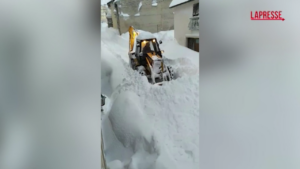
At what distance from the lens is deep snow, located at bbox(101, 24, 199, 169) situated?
108 centimetres

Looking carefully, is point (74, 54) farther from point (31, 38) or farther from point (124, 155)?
point (124, 155)

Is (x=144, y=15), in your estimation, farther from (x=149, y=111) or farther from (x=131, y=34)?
(x=149, y=111)

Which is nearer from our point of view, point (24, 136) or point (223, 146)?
point (24, 136)

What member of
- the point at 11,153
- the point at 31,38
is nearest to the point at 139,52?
the point at 31,38

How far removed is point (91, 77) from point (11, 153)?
406 mm

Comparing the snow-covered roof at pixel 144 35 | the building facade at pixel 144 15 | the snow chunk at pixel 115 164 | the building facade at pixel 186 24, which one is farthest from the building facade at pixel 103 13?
the snow chunk at pixel 115 164

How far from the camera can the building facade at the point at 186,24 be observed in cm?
112

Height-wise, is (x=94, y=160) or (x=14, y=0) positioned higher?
(x=14, y=0)

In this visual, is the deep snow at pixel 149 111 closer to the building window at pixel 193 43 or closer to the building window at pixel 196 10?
the building window at pixel 193 43

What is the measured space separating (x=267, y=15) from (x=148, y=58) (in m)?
0.55

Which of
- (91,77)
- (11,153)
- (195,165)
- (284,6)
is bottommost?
(195,165)

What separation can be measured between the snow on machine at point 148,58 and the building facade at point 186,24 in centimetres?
10

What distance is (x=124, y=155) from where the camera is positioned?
3.55 feet

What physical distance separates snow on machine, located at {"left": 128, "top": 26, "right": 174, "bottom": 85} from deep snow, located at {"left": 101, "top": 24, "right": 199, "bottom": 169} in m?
0.02
